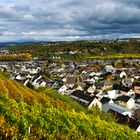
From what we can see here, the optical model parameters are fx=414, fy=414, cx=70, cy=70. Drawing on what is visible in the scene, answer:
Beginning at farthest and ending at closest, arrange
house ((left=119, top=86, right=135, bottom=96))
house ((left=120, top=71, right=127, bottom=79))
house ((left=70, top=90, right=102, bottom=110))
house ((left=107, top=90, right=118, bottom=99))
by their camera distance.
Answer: house ((left=120, top=71, right=127, bottom=79)), house ((left=119, top=86, right=135, bottom=96)), house ((left=107, top=90, right=118, bottom=99)), house ((left=70, top=90, right=102, bottom=110))

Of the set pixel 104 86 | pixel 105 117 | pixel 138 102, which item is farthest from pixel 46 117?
pixel 104 86

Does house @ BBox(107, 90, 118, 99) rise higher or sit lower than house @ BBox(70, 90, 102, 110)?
lower

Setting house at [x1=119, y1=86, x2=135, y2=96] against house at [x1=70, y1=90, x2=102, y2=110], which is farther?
house at [x1=119, y1=86, x2=135, y2=96]

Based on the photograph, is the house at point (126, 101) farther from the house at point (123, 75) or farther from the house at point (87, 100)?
the house at point (123, 75)

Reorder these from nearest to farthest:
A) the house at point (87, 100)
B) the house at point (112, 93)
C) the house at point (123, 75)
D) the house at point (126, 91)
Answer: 1. the house at point (87, 100)
2. the house at point (112, 93)
3. the house at point (126, 91)
4. the house at point (123, 75)

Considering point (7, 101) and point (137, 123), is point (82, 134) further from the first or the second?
point (137, 123)

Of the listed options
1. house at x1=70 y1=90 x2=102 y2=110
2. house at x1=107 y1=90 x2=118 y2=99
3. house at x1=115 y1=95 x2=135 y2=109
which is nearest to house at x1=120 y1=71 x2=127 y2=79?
house at x1=107 y1=90 x2=118 y2=99

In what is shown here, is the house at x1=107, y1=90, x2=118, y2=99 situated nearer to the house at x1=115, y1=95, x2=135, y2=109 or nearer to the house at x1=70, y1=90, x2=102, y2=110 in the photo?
the house at x1=115, y1=95, x2=135, y2=109

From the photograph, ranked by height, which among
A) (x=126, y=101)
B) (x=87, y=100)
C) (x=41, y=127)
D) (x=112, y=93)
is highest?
(x=41, y=127)

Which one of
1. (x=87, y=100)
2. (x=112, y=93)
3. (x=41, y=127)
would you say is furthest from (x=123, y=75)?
(x=41, y=127)

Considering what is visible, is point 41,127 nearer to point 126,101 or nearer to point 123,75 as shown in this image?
point 126,101

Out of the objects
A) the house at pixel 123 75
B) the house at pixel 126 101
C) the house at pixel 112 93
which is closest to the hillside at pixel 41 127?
the house at pixel 126 101
